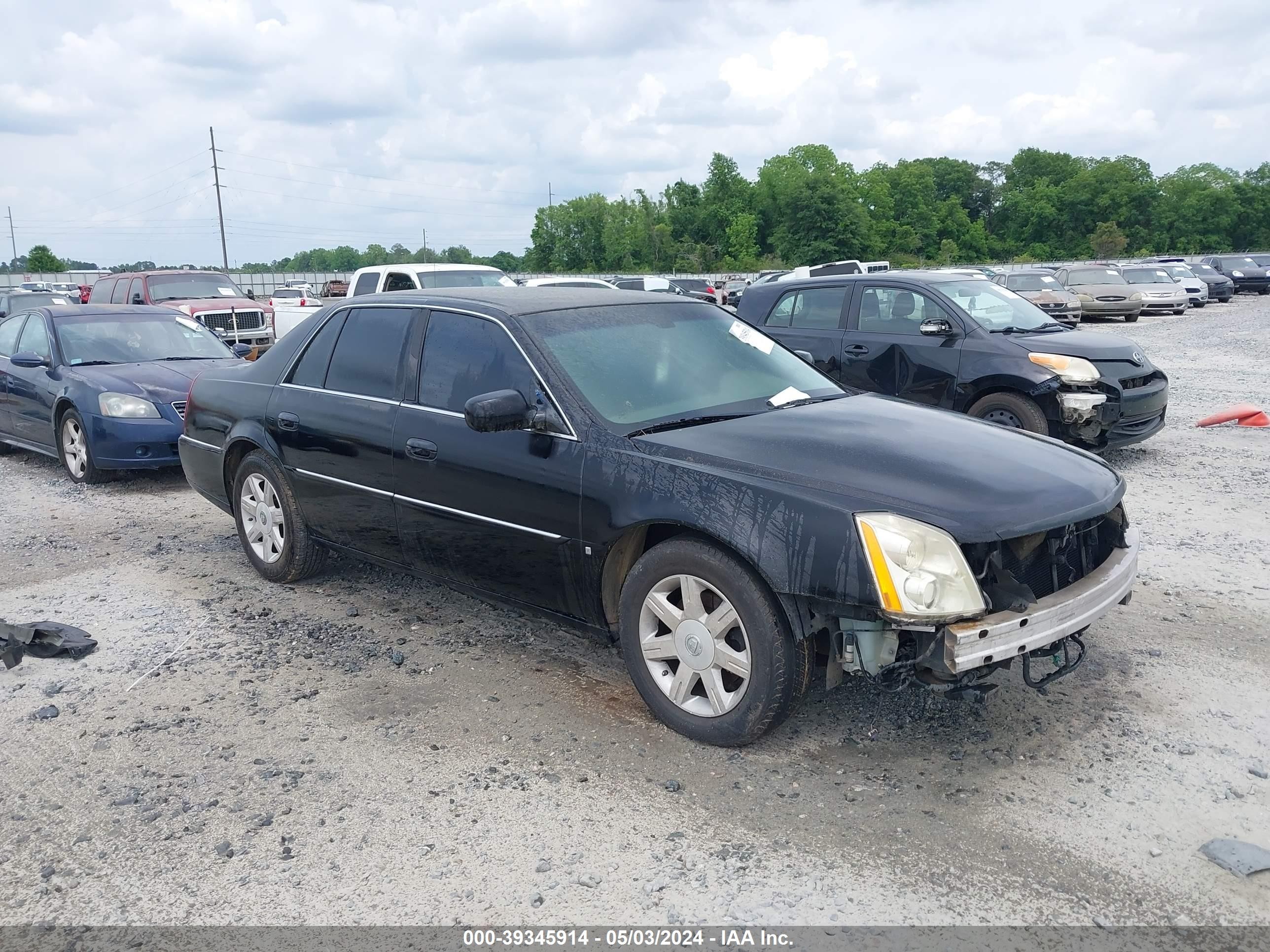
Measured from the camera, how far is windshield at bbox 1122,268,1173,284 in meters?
31.3

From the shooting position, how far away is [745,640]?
3680 mm

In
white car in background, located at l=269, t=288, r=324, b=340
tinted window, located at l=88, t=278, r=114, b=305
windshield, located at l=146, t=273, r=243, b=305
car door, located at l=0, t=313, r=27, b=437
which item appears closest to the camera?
car door, located at l=0, t=313, r=27, b=437

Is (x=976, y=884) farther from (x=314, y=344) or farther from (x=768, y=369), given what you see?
(x=314, y=344)

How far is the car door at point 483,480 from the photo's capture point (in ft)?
14.0

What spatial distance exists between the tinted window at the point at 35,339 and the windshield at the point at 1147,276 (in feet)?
98.0

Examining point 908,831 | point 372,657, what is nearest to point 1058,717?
point 908,831

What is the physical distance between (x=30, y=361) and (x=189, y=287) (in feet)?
27.4

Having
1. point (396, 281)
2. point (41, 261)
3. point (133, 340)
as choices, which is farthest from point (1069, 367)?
point (41, 261)

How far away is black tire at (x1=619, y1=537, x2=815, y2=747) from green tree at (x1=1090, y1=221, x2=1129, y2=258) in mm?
94929

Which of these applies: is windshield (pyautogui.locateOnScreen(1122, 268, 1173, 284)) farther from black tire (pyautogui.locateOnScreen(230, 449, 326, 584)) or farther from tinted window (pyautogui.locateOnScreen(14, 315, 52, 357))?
black tire (pyautogui.locateOnScreen(230, 449, 326, 584))

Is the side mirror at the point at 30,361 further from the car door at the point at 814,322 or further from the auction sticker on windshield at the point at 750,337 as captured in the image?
the auction sticker on windshield at the point at 750,337

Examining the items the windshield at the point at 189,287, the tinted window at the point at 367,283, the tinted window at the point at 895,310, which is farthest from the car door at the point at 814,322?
the windshield at the point at 189,287

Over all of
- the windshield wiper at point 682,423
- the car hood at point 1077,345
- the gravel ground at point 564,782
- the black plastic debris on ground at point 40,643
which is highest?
the windshield wiper at point 682,423

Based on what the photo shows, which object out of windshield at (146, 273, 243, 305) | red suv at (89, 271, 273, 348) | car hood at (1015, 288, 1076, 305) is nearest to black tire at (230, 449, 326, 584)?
red suv at (89, 271, 273, 348)
